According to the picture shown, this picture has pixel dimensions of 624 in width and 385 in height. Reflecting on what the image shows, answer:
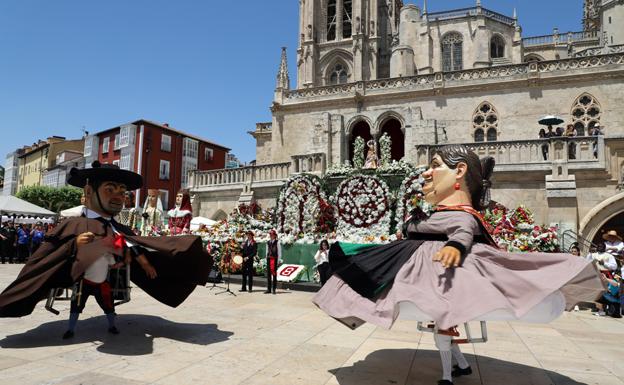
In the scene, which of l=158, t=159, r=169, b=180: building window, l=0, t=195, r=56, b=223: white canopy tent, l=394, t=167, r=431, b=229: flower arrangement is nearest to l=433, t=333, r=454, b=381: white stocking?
l=394, t=167, r=431, b=229: flower arrangement

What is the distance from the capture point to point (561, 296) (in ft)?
12.3

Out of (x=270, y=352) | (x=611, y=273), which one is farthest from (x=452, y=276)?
(x=611, y=273)

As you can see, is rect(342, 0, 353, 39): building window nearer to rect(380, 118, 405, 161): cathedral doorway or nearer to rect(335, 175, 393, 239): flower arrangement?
rect(380, 118, 405, 161): cathedral doorway

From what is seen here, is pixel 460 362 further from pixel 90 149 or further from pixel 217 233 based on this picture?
pixel 90 149

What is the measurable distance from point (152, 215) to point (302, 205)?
4946 mm

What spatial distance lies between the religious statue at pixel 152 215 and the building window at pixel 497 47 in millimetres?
37977

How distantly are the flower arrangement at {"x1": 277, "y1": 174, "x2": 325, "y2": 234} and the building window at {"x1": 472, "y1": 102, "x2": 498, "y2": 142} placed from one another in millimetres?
13405

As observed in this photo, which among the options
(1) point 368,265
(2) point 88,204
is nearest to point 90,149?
(2) point 88,204

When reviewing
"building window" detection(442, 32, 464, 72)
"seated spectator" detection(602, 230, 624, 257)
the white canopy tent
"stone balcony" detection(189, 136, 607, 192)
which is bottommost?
"seated spectator" detection(602, 230, 624, 257)

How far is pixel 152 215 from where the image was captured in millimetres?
13375

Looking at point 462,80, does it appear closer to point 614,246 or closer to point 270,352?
point 614,246

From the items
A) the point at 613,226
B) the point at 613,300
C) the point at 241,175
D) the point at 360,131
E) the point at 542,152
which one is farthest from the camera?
the point at 360,131

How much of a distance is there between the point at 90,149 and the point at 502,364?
5145 centimetres

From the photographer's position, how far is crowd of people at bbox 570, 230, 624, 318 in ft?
31.0
